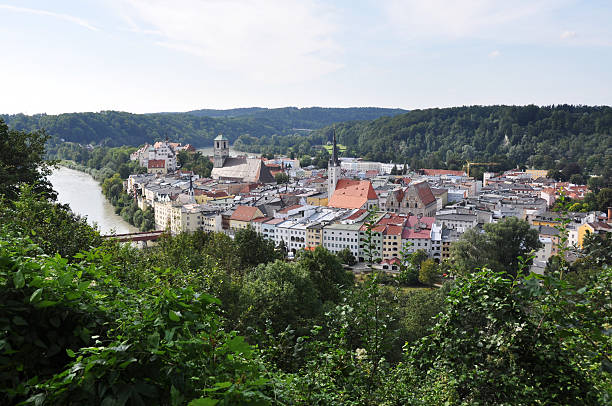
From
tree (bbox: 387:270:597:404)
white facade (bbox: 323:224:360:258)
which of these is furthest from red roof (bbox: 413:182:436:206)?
tree (bbox: 387:270:597:404)

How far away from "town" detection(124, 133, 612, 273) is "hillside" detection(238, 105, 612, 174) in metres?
18.4

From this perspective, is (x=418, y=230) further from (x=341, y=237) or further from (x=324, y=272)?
(x=324, y=272)

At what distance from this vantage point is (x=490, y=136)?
81.6 m

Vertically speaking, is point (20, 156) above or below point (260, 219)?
above

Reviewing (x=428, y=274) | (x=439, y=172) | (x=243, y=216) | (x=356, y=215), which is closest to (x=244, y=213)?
(x=243, y=216)

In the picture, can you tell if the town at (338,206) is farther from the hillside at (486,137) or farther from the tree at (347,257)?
A: the hillside at (486,137)

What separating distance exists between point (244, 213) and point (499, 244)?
14.8 metres

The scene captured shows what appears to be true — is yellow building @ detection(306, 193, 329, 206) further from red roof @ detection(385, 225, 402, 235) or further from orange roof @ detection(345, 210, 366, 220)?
red roof @ detection(385, 225, 402, 235)

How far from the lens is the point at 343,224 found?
2594cm

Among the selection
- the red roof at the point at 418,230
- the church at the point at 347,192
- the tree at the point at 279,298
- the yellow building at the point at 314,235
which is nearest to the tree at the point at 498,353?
the tree at the point at 279,298

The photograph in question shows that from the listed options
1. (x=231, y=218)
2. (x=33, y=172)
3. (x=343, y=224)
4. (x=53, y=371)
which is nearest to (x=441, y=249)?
(x=343, y=224)

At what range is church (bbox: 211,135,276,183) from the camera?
1839 inches

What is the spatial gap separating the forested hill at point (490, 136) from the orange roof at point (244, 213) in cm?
3924

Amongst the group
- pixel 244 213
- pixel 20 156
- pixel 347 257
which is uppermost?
pixel 20 156
